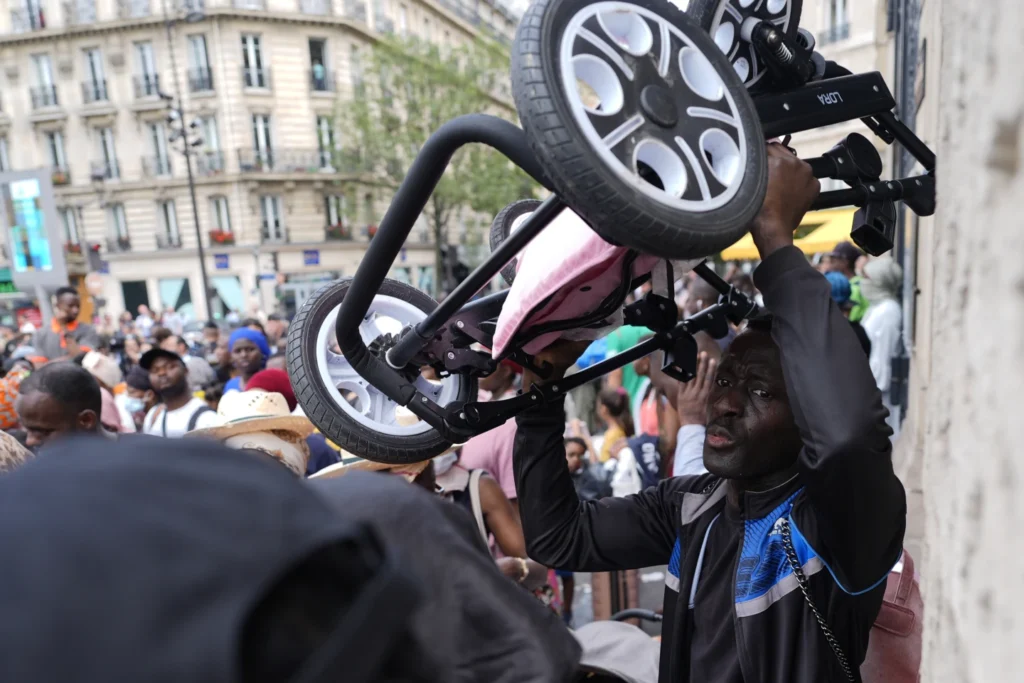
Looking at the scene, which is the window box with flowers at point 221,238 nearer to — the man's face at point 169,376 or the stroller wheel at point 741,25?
the man's face at point 169,376

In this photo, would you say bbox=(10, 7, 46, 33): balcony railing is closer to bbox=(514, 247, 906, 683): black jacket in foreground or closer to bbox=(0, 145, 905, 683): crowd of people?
bbox=(0, 145, 905, 683): crowd of people

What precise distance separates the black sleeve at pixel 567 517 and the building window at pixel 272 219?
32.4 m

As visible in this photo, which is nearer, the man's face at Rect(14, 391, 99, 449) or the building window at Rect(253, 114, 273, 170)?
the man's face at Rect(14, 391, 99, 449)

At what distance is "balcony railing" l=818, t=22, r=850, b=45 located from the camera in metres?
16.6

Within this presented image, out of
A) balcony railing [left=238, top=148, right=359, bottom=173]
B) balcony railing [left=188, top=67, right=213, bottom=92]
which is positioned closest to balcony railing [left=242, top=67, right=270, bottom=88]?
balcony railing [left=188, top=67, right=213, bottom=92]

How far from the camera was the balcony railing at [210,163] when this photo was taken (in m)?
31.2

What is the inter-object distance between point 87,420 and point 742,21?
309 centimetres

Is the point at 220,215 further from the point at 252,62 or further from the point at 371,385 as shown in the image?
the point at 371,385

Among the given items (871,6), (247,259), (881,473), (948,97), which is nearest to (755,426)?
(881,473)

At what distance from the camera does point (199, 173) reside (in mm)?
31500

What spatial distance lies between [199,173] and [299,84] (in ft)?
20.1

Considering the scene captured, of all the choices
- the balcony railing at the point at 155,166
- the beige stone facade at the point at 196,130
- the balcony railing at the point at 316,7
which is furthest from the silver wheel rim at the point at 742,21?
the balcony railing at the point at 155,166

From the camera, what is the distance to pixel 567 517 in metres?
1.85

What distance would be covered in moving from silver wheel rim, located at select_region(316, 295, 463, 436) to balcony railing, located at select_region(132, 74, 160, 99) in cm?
3566
